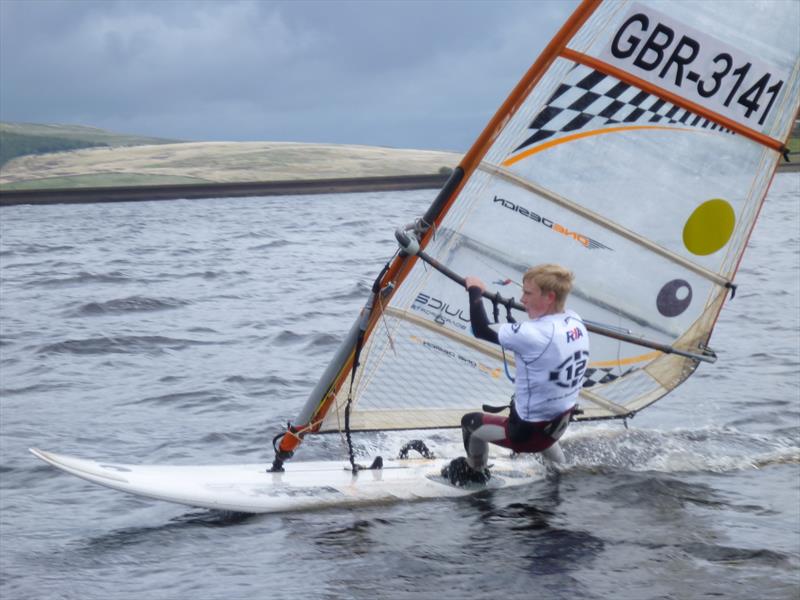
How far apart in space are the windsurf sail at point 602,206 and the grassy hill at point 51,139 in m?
98.5

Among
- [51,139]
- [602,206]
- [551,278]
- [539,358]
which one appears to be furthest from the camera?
[51,139]

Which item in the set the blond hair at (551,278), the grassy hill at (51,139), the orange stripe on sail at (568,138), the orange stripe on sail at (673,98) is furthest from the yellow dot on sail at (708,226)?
the grassy hill at (51,139)

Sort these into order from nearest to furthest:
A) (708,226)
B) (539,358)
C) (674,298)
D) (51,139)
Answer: (539,358) → (708,226) → (674,298) → (51,139)

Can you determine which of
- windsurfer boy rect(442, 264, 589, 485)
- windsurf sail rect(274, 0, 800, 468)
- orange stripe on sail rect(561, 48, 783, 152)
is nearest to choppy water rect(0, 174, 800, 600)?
windsurfer boy rect(442, 264, 589, 485)

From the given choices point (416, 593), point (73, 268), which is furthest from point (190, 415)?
point (73, 268)

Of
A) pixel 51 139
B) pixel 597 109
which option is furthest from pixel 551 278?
pixel 51 139

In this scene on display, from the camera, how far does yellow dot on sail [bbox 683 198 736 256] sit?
8289 millimetres

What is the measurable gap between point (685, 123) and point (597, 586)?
3.51m

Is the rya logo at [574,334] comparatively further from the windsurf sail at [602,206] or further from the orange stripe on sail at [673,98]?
the orange stripe on sail at [673,98]

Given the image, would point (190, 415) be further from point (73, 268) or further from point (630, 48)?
point (73, 268)

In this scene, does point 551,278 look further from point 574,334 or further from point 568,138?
point 568,138

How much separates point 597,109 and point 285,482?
3.59m

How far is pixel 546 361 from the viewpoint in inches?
284

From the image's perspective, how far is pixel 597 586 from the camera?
6441 millimetres
